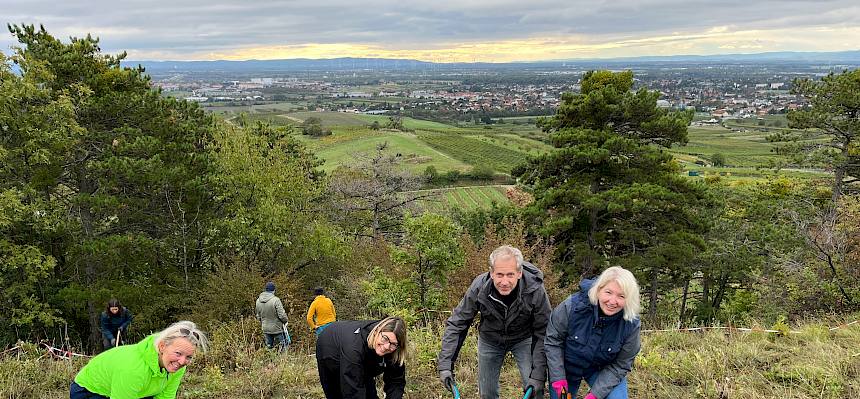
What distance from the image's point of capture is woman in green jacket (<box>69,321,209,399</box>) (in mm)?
2729

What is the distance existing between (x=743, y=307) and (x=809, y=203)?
14.2 ft

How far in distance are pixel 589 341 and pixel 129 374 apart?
2.62 meters

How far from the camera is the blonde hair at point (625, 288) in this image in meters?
2.91

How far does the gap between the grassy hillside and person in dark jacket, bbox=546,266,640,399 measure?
1.30 meters

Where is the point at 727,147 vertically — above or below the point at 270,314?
below

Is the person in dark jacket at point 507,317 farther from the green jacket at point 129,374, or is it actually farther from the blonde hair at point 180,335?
the green jacket at point 129,374

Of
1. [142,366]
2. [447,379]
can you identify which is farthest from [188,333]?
[447,379]

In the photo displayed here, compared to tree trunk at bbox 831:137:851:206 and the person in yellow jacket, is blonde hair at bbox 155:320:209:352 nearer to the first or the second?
the person in yellow jacket

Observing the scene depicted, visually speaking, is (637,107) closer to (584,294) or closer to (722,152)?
(584,294)

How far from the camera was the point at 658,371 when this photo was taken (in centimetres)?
453

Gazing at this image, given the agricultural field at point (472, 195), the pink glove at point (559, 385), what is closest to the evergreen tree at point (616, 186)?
the pink glove at point (559, 385)

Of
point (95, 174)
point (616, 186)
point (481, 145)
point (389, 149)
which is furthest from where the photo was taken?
point (481, 145)

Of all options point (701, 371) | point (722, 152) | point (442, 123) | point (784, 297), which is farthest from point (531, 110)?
point (701, 371)

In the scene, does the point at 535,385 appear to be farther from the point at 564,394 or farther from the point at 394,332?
the point at 394,332
